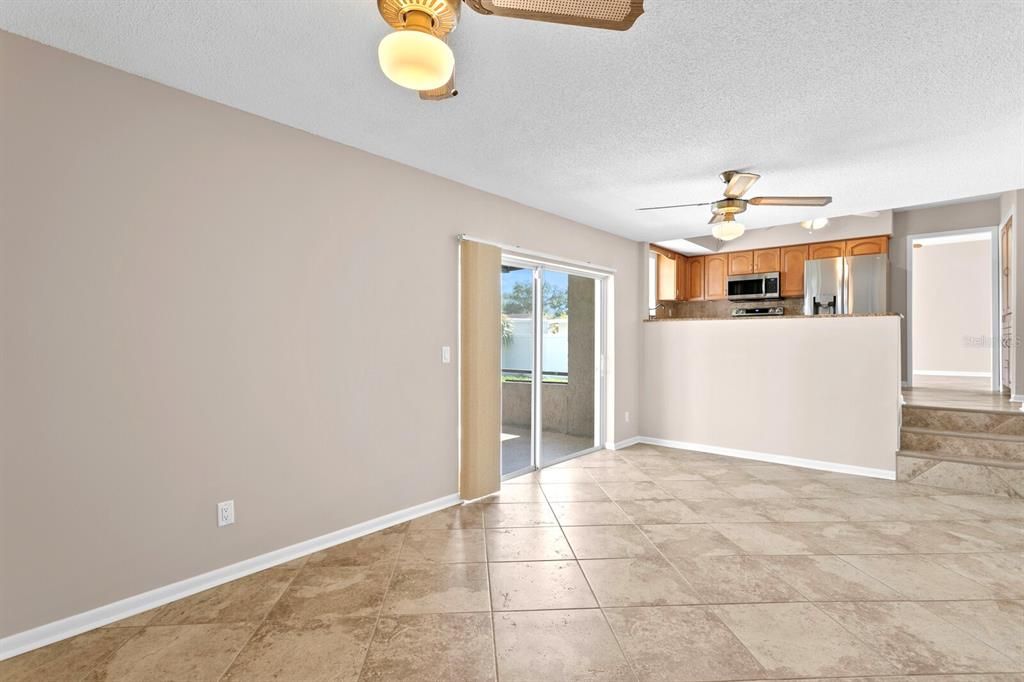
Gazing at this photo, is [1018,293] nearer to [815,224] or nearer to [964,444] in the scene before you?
[964,444]

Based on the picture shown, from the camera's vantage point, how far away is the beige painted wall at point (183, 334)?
2.03 meters

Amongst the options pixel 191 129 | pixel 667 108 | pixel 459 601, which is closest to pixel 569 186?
pixel 667 108

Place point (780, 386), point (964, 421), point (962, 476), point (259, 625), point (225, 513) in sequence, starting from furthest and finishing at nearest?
point (780, 386), point (964, 421), point (962, 476), point (225, 513), point (259, 625)

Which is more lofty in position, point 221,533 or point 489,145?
point 489,145

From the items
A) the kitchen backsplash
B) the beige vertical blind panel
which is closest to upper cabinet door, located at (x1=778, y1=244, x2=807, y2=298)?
the kitchen backsplash

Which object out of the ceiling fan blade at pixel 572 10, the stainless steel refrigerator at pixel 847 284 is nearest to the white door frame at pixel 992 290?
the stainless steel refrigerator at pixel 847 284

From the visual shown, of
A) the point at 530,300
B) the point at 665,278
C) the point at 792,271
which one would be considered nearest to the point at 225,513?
the point at 530,300

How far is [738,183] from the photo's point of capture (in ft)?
11.6

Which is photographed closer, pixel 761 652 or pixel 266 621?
pixel 761 652

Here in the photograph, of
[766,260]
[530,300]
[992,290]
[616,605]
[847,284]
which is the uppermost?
[766,260]

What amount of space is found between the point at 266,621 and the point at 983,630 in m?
3.25

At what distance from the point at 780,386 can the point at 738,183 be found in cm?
253

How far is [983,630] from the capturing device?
2143 millimetres

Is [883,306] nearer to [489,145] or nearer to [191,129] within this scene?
[489,145]
